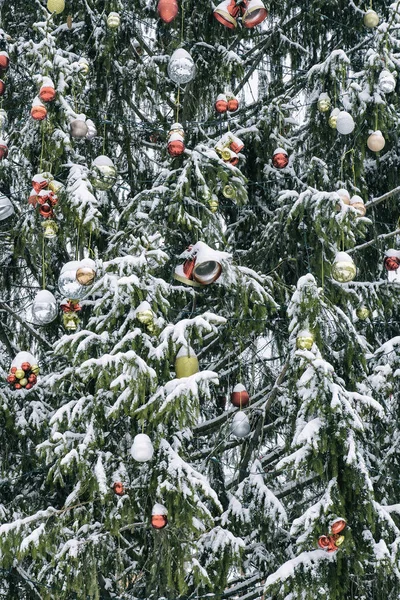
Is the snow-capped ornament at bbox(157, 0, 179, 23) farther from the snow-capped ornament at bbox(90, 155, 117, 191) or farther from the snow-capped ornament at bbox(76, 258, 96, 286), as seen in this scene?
the snow-capped ornament at bbox(76, 258, 96, 286)

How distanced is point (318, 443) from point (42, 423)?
251 cm

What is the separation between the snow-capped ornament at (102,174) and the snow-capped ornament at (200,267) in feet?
3.82

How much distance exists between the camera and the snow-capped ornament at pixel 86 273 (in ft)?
17.6

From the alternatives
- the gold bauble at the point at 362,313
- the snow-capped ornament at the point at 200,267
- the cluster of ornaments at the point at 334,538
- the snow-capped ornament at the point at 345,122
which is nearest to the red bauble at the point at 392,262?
the gold bauble at the point at 362,313

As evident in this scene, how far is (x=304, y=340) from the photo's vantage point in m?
5.40

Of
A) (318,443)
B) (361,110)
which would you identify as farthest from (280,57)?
(318,443)

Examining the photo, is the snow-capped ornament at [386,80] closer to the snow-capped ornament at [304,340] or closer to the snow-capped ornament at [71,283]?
the snow-capped ornament at [304,340]

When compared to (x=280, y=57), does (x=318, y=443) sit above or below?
below

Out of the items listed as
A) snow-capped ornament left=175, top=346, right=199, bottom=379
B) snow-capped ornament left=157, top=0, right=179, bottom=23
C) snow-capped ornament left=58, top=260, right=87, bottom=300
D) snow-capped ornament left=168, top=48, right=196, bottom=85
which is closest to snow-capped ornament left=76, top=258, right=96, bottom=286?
snow-capped ornament left=58, top=260, right=87, bottom=300

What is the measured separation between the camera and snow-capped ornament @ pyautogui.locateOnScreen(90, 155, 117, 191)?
20.8 feet

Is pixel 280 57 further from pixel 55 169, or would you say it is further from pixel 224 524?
pixel 224 524

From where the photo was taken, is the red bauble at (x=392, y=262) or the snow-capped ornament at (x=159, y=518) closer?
the snow-capped ornament at (x=159, y=518)

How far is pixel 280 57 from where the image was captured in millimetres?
8312

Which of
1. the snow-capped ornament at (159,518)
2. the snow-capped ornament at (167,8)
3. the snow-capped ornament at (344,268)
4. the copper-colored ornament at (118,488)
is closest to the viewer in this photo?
the snow-capped ornament at (159,518)
